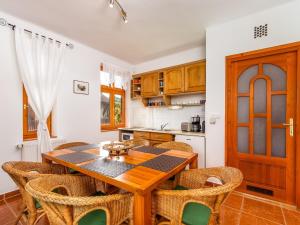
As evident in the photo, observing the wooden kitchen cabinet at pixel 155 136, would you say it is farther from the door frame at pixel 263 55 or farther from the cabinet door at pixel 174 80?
the door frame at pixel 263 55

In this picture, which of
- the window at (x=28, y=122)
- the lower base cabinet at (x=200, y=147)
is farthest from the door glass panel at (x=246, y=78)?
the window at (x=28, y=122)

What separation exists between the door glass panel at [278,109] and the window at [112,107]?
3.32m

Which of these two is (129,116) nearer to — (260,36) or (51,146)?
(51,146)

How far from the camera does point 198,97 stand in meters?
3.41

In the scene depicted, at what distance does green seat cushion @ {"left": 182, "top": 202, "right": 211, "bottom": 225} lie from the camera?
3.50 ft

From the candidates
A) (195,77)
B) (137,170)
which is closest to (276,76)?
(195,77)

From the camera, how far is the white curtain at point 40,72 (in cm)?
232

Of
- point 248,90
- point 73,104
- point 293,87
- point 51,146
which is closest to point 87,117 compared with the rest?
point 73,104

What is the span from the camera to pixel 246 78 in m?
2.33

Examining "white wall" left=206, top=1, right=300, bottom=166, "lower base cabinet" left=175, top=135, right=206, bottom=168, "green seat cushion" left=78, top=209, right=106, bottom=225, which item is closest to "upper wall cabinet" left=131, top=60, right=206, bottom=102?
"white wall" left=206, top=1, right=300, bottom=166

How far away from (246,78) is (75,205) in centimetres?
261

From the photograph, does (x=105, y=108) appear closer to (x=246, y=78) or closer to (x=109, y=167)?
(x=109, y=167)

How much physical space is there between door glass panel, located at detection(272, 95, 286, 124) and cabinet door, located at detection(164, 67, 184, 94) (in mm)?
1604

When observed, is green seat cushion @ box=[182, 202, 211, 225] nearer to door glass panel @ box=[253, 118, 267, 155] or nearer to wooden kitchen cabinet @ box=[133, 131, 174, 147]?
door glass panel @ box=[253, 118, 267, 155]
